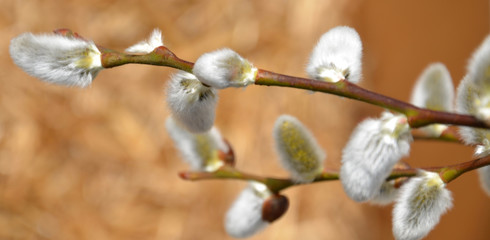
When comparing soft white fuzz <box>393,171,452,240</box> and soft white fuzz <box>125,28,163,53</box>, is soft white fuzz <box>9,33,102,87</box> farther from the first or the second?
soft white fuzz <box>393,171,452,240</box>

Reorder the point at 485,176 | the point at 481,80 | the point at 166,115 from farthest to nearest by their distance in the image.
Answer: the point at 166,115, the point at 485,176, the point at 481,80

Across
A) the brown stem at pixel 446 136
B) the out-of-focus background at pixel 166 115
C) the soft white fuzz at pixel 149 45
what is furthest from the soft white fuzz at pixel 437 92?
the out-of-focus background at pixel 166 115

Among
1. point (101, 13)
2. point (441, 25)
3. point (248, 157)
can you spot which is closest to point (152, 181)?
point (248, 157)

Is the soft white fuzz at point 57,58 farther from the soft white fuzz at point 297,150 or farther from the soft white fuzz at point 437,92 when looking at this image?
the soft white fuzz at point 437,92

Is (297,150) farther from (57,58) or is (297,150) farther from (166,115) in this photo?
(166,115)

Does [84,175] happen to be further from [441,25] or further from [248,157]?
[441,25]

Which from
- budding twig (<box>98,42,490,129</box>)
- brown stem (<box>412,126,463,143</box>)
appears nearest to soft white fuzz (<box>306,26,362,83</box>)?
budding twig (<box>98,42,490,129</box>)

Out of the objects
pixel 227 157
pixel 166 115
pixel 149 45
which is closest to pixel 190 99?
pixel 149 45
